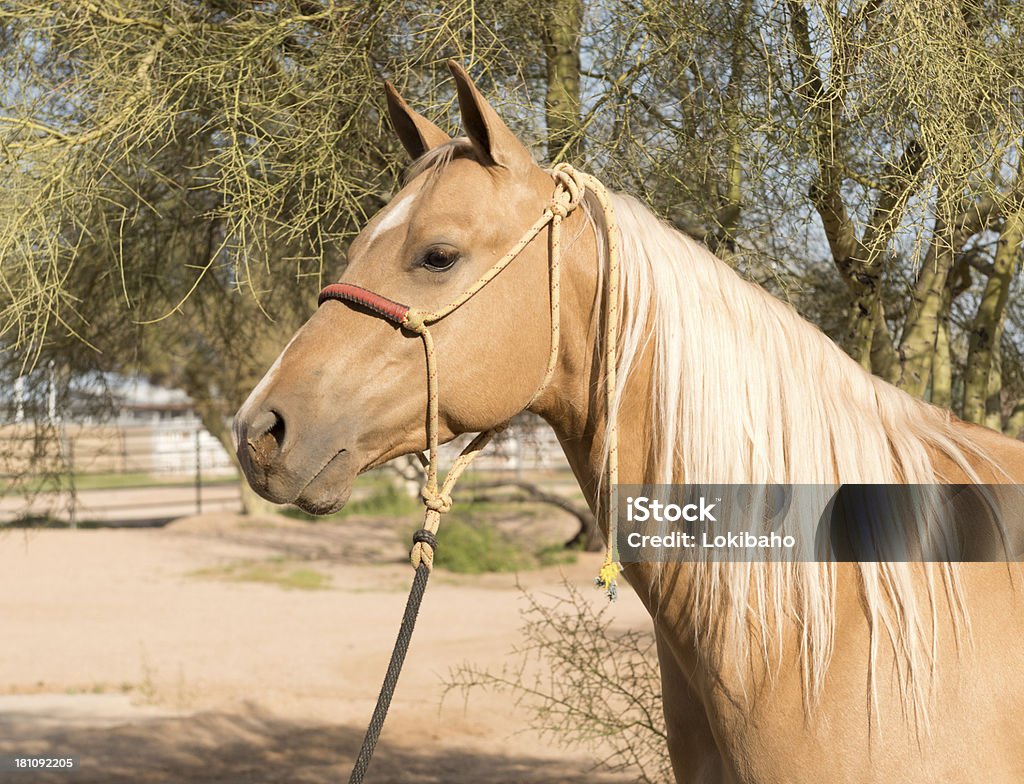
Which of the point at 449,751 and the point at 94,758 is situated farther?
the point at 449,751

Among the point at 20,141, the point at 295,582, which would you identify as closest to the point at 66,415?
the point at 20,141

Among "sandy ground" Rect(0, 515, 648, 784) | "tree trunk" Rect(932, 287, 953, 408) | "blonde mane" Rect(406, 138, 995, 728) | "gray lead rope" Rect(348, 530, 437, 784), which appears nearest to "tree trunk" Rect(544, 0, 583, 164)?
"blonde mane" Rect(406, 138, 995, 728)

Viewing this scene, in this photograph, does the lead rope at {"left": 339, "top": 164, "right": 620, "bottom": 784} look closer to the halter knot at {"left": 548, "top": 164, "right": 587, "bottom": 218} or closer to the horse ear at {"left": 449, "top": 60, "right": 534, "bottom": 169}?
the halter knot at {"left": 548, "top": 164, "right": 587, "bottom": 218}

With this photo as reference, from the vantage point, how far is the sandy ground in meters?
5.68

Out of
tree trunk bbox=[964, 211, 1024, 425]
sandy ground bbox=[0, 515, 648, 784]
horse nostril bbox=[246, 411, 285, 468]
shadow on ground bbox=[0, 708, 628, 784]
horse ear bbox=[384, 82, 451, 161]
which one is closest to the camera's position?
horse nostril bbox=[246, 411, 285, 468]

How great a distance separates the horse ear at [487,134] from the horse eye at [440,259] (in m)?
0.19

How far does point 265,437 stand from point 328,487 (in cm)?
13

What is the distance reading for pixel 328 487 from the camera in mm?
1673

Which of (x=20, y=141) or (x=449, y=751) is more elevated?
(x=20, y=141)

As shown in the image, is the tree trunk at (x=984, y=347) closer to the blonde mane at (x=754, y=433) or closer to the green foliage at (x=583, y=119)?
the green foliage at (x=583, y=119)

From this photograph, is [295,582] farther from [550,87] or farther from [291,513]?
[550,87]

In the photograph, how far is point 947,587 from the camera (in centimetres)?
174

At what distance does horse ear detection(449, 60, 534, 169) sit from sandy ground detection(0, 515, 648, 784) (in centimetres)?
265

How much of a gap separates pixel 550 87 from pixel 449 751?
418 cm
